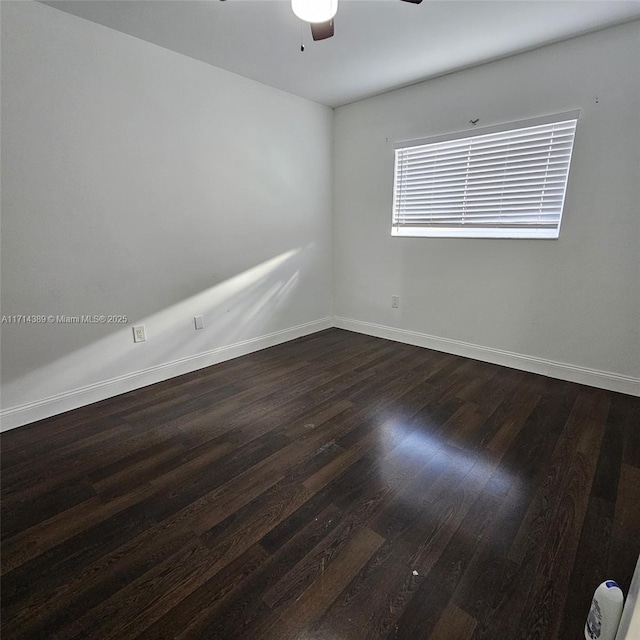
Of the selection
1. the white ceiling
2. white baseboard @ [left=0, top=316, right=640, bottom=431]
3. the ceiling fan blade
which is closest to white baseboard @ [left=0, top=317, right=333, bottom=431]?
white baseboard @ [left=0, top=316, right=640, bottom=431]

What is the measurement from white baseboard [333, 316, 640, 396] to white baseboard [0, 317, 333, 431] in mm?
1053

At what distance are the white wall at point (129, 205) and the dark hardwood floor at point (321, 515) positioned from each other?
0.48m

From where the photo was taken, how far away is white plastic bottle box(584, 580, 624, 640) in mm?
894

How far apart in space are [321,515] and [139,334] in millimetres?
1971

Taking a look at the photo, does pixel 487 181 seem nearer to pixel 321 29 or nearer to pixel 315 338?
pixel 321 29

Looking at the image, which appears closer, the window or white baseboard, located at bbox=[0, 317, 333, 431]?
white baseboard, located at bbox=[0, 317, 333, 431]

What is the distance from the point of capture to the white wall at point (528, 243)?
2.41 m

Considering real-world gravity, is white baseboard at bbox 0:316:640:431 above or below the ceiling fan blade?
below

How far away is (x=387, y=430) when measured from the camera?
215 cm

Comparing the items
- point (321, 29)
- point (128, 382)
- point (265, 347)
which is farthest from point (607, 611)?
point (265, 347)

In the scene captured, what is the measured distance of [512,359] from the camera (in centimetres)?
307

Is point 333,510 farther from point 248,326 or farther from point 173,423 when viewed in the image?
point 248,326

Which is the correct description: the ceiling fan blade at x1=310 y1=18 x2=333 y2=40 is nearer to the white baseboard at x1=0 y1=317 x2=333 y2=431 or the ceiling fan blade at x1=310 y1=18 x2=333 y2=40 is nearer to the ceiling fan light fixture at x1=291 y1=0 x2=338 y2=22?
the ceiling fan light fixture at x1=291 y1=0 x2=338 y2=22

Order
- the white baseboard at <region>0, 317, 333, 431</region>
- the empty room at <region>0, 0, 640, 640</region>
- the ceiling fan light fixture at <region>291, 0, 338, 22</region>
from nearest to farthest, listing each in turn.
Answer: the empty room at <region>0, 0, 640, 640</region>
the ceiling fan light fixture at <region>291, 0, 338, 22</region>
the white baseboard at <region>0, 317, 333, 431</region>
